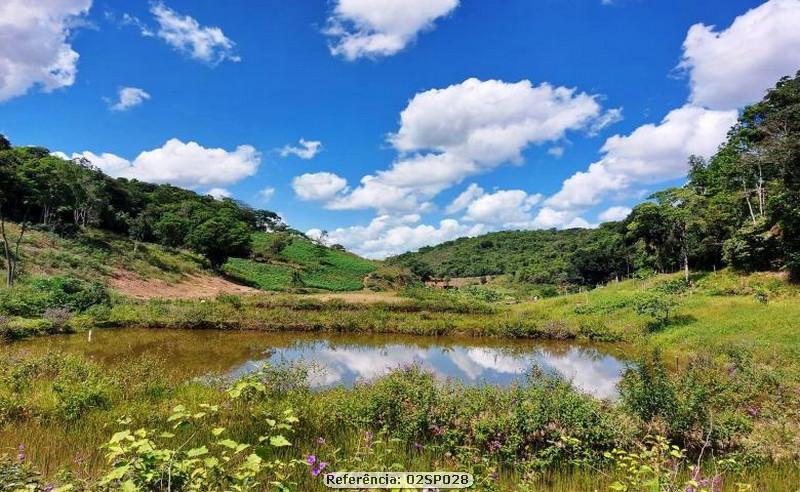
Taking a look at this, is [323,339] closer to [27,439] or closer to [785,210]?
[27,439]

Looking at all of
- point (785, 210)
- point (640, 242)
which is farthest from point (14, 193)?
point (640, 242)

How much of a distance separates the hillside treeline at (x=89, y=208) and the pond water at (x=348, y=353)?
13899mm

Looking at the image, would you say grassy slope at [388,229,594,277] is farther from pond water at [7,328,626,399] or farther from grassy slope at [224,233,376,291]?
pond water at [7,328,626,399]

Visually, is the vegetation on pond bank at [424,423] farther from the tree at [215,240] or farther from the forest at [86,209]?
the tree at [215,240]

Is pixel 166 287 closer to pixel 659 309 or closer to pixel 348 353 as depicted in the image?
pixel 348 353

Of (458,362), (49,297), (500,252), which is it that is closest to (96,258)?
(49,297)

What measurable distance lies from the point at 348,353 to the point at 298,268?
172ft

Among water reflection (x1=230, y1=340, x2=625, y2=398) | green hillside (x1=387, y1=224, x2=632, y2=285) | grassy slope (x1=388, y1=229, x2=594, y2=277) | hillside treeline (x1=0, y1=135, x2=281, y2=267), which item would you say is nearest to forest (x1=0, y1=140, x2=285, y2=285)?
hillside treeline (x1=0, y1=135, x2=281, y2=267)

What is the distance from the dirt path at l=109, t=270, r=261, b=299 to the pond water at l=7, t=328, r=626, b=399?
1357 cm

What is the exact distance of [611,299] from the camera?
3288 cm

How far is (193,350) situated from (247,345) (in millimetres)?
2572

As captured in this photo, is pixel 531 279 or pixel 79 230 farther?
pixel 531 279

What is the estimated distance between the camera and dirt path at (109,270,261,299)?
1358 inches

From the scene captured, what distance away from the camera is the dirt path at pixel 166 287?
34.5 metres
